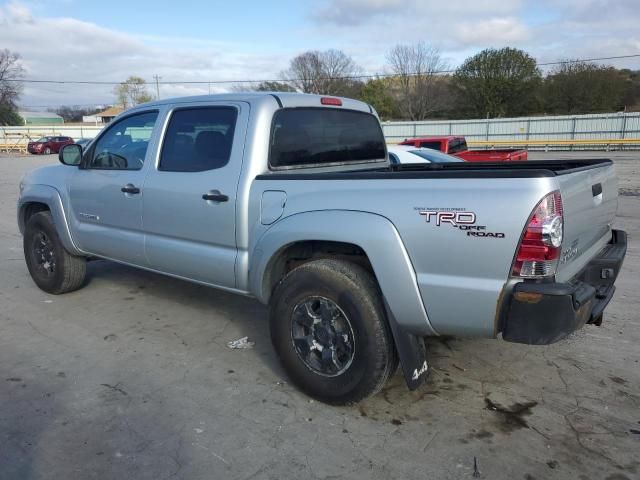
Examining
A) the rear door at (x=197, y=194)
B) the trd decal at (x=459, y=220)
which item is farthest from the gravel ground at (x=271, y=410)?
the trd decal at (x=459, y=220)

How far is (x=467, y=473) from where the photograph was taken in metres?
2.78

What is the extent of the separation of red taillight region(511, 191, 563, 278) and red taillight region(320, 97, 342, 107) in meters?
2.24

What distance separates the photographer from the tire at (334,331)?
3180 millimetres

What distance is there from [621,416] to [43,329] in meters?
4.57

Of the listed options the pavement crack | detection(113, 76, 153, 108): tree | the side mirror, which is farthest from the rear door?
detection(113, 76, 153, 108): tree

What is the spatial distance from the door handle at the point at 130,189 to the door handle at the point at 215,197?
87cm

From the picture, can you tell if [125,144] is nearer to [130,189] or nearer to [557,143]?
[130,189]

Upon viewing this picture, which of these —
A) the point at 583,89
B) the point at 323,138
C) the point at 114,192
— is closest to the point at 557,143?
the point at 583,89

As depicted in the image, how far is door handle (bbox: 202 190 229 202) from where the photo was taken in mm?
3795

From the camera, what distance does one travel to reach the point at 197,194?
3990 mm

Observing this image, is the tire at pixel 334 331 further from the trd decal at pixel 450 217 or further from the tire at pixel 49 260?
the tire at pixel 49 260

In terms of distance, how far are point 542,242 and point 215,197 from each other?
220 centimetres

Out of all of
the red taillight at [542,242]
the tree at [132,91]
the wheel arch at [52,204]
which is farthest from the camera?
the tree at [132,91]

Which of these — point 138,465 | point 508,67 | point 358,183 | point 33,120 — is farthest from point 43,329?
point 33,120
